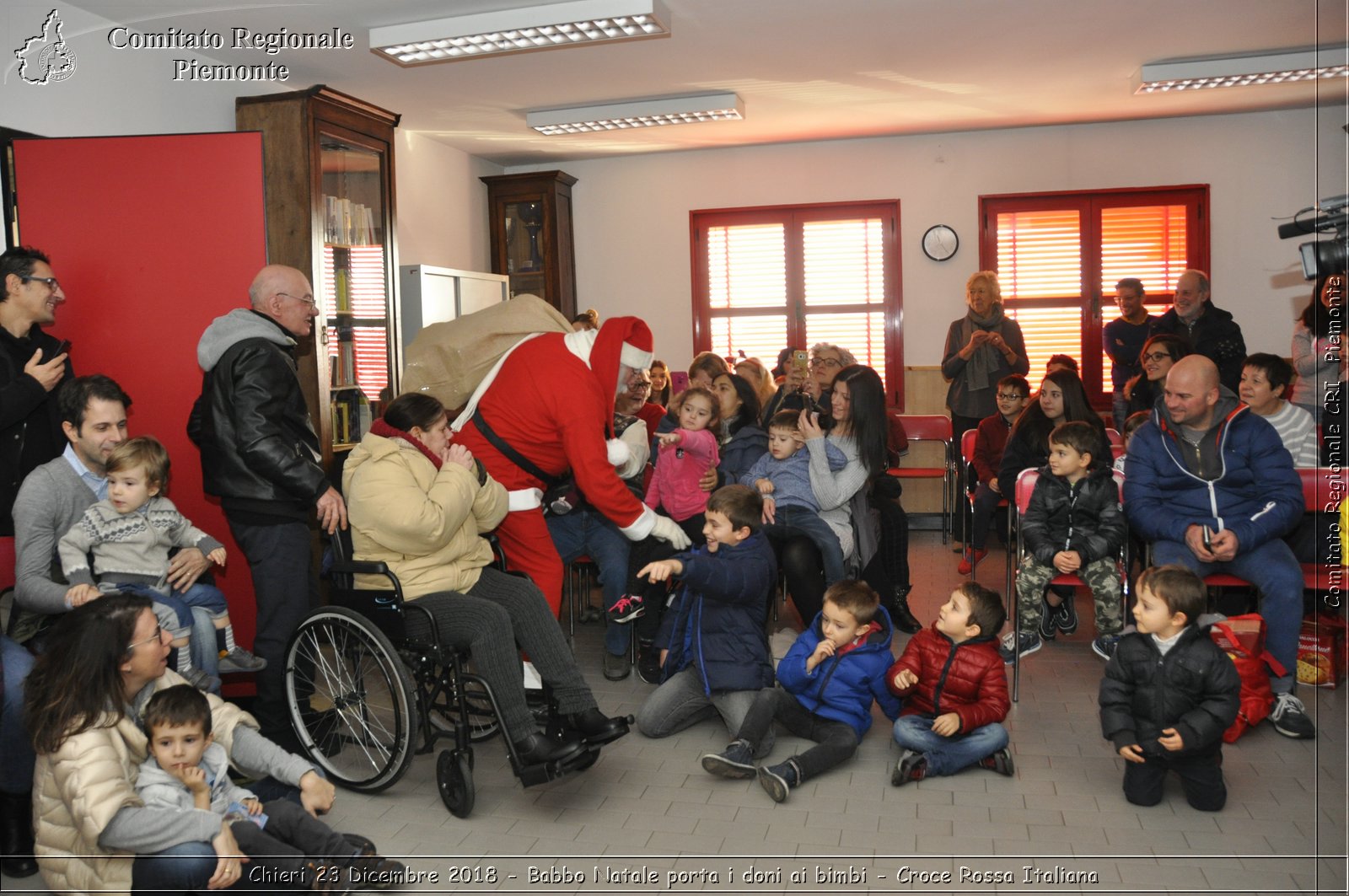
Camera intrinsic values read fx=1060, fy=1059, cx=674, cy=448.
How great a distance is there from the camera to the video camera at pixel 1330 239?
1812 mm

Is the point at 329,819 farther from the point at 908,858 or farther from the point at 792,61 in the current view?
the point at 792,61

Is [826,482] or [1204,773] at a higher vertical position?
[826,482]

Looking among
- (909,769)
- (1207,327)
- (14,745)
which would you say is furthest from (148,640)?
(1207,327)

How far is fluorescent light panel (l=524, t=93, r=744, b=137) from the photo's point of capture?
6.86m

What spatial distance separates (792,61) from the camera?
19.8ft

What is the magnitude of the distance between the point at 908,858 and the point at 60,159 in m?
4.16

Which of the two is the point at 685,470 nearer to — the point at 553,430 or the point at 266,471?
the point at 553,430

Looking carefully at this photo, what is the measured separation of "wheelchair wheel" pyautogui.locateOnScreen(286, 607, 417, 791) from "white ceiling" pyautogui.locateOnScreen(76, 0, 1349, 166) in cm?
296

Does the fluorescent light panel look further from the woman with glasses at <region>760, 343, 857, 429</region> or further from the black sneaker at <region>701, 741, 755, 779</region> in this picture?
the black sneaker at <region>701, 741, 755, 779</region>

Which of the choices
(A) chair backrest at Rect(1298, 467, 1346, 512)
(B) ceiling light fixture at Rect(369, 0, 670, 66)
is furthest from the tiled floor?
(B) ceiling light fixture at Rect(369, 0, 670, 66)

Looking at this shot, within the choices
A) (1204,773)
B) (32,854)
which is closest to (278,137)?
(32,854)

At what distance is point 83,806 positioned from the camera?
2.36m

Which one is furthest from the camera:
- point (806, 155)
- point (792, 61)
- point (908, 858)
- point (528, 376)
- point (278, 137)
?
point (806, 155)

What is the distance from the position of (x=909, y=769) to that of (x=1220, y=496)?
1736 mm
